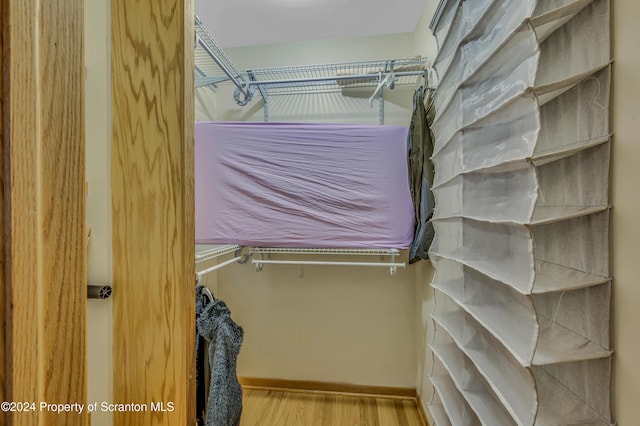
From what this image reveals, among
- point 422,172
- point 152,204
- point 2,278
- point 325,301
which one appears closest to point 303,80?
point 422,172

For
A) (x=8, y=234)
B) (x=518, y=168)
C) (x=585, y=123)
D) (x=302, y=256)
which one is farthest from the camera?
(x=302, y=256)

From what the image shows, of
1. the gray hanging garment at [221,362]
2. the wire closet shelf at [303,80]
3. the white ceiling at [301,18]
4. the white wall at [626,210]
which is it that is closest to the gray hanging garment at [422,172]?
the wire closet shelf at [303,80]

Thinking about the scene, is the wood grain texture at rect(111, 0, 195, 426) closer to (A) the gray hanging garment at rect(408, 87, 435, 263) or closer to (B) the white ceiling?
(A) the gray hanging garment at rect(408, 87, 435, 263)

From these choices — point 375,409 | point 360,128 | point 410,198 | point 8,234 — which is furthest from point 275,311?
point 8,234

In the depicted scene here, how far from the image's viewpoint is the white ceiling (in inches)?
65.0

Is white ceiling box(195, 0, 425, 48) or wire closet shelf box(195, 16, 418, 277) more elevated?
white ceiling box(195, 0, 425, 48)

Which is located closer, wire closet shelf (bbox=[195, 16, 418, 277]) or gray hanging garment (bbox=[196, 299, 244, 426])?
gray hanging garment (bbox=[196, 299, 244, 426])

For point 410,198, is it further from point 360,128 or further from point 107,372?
point 107,372

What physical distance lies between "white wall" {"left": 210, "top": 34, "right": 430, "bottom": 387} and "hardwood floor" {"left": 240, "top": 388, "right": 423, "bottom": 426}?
0.36ft

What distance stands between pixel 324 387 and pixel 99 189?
1.83 meters

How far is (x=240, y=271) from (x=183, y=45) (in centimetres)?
159

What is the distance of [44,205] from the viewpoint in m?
0.34

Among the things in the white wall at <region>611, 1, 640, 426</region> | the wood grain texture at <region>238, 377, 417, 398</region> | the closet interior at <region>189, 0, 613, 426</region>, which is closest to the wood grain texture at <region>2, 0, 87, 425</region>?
the closet interior at <region>189, 0, 613, 426</region>

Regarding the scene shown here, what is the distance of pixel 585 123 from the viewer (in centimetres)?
54
